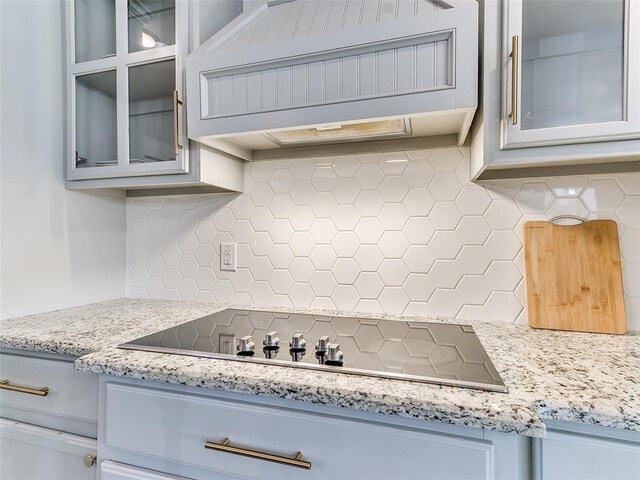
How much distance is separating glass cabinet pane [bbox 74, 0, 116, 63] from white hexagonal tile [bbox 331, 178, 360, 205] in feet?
3.31

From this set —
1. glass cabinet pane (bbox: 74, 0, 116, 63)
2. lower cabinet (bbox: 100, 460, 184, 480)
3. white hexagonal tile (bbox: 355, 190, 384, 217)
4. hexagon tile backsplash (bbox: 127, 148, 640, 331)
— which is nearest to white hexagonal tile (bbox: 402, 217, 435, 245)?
hexagon tile backsplash (bbox: 127, 148, 640, 331)

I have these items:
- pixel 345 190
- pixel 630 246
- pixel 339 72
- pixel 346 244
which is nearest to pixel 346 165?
pixel 345 190

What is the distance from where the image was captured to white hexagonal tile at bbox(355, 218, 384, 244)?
131 centimetres

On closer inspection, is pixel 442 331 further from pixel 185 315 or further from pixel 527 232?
pixel 185 315

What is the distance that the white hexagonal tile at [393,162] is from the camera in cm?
129

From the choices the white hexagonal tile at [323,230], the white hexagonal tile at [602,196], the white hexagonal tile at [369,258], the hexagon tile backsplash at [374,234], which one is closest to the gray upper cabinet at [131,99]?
the hexagon tile backsplash at [374,234]

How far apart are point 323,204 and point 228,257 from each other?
18.5 inches

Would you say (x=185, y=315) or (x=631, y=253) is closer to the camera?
(x=631, y=253)

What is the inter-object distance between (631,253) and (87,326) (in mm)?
1703

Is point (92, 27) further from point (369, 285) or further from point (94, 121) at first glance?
point (369, 285)

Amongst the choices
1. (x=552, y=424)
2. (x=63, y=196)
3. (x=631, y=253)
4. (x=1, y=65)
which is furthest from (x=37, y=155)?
(x=631, y=253)

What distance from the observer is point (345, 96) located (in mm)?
993

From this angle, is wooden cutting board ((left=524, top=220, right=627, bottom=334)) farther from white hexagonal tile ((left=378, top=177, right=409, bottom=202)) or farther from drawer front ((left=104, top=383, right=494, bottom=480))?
drawer front ((left=104, top=383, right=494, bottom=480))

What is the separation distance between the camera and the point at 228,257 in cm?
151
